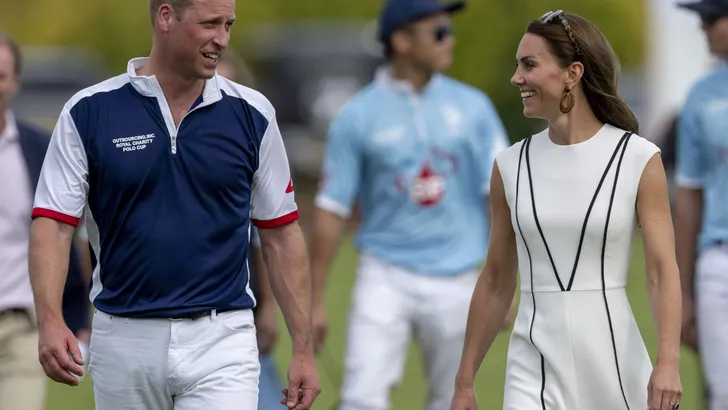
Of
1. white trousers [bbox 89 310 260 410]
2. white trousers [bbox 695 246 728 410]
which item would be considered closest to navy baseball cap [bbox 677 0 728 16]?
white trousers [bbox 695 246 728 410]

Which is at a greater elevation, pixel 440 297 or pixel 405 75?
pixel 405 75

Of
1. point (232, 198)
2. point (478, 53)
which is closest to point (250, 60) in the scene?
point (478, 53)

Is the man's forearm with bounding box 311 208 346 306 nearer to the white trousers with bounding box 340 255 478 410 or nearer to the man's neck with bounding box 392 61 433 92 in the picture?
the white trousers with bounding box 340 255 478 410

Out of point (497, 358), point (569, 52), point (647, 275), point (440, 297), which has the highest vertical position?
point (569, 52)

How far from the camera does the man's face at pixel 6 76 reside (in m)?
7.64

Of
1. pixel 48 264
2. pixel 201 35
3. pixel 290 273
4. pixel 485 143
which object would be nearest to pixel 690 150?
pixel 485 143

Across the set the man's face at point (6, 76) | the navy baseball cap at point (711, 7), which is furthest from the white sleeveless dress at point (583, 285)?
the man's face at point (6, 76)

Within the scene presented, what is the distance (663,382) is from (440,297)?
10.6 ft

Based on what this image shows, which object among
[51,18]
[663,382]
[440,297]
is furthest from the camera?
[51,18]

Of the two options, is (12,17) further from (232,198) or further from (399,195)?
(232,198)

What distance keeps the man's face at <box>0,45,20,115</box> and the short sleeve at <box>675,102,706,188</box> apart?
3262 mm

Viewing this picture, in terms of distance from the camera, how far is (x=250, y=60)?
3859cm

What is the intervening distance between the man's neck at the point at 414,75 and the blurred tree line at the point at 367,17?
70.4ft

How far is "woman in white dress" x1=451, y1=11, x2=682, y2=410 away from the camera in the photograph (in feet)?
19.0
